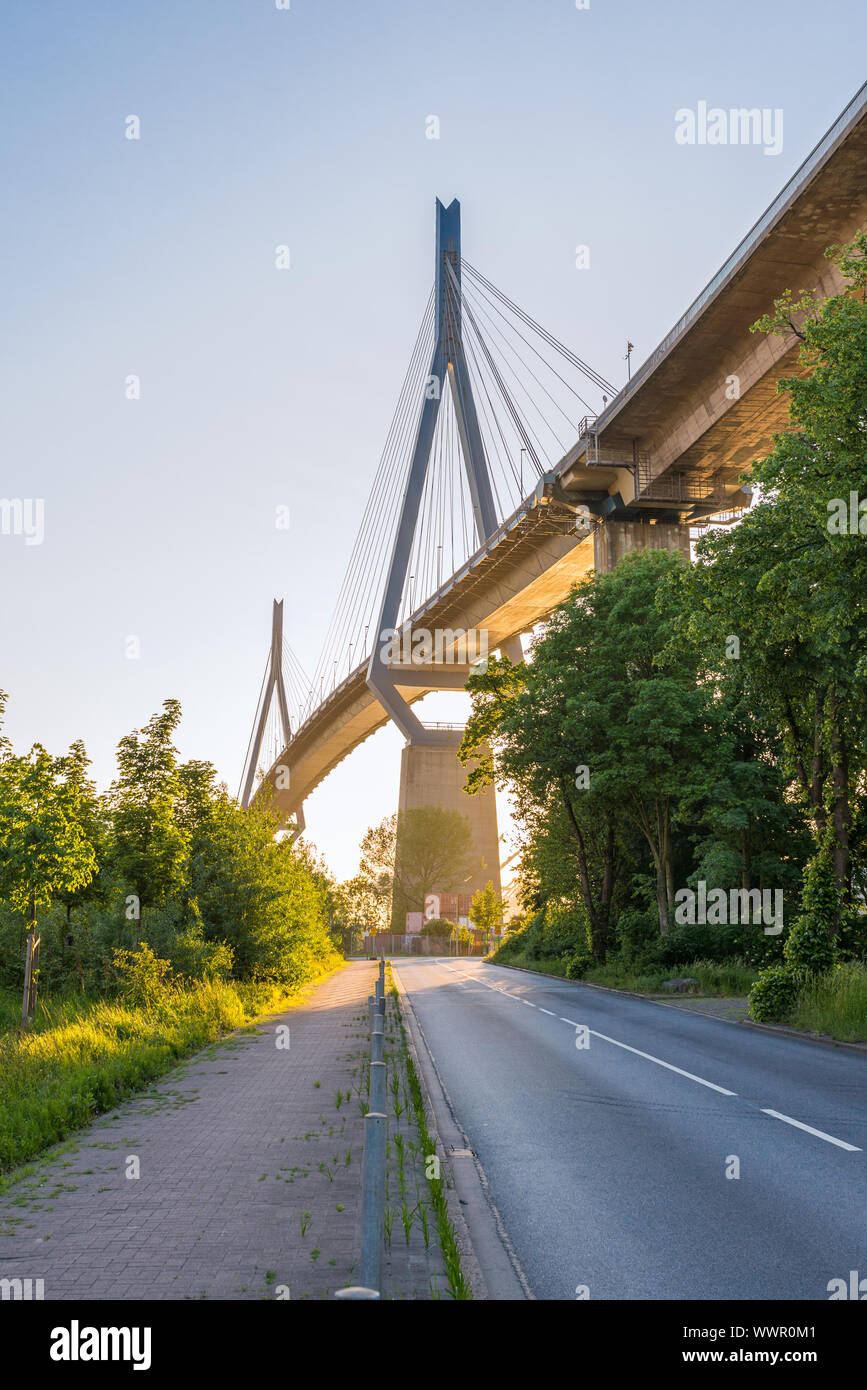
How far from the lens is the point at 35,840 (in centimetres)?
1593

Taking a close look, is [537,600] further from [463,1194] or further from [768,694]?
[463,1194]

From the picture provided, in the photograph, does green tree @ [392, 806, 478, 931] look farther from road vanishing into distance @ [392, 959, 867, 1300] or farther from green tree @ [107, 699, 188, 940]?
road vanishing into distance @ [392, 959, 867, 1300]

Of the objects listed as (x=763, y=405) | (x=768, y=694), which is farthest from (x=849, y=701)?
(x=763, y=405)

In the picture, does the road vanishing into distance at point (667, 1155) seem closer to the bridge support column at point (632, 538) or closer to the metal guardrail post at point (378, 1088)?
the metal guardrail post at point (378, 1088)

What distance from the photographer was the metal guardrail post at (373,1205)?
4.05 m

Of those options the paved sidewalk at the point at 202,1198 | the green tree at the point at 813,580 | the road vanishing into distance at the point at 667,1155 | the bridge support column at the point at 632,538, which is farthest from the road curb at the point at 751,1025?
the bridge support column at the point at 632,538

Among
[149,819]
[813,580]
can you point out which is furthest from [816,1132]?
[149,819]

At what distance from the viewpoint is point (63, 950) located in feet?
67.1

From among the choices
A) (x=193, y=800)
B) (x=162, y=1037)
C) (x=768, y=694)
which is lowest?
(x=162, y=1037)

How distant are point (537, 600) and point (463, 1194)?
4523 centimetres

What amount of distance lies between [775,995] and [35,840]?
12.2m

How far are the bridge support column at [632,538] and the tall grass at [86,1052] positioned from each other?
952 inches

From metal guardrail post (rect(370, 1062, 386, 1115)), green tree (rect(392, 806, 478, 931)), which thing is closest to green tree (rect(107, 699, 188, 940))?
metal guardrail post (rect(370, 1062, 386, 1115))

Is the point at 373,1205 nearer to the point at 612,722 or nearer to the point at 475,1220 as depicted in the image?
the point at 475,1220
